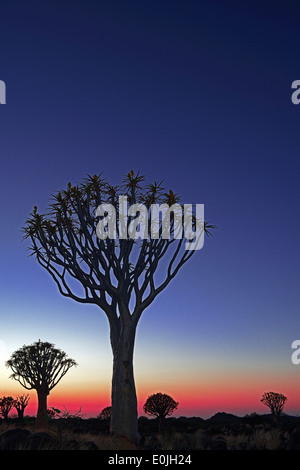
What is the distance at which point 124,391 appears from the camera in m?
14.2

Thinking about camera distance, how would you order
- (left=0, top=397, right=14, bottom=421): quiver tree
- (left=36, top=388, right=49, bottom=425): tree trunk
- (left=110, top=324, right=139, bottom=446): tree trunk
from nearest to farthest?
(left=110, top=324, right=139, bottom=446): tree trunk → (left=36, top=388, right=49, bottom=425): tree trunk → (left=0, top=397, right=14, bottom=421): quiver tree

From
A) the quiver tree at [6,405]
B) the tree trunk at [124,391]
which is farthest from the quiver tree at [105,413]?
the tree trunk at [124,391]

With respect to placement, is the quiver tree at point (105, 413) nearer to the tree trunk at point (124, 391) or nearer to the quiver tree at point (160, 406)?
the quiver tree at point (160, 406)

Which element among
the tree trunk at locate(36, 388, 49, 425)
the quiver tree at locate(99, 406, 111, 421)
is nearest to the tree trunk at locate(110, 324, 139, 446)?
the tree trunk at locate(36, 388, 49, 425)

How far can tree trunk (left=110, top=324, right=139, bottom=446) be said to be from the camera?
1381 cm

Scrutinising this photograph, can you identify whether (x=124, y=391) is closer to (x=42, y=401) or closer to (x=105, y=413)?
(x=42, y=401)

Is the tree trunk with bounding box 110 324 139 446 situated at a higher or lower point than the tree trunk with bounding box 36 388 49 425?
higher

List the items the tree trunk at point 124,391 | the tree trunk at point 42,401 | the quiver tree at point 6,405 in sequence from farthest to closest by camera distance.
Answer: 1. the quiver tree at point 6,405
2. the tree trunk at point 42,401
3. the tree trunk at point 124,391

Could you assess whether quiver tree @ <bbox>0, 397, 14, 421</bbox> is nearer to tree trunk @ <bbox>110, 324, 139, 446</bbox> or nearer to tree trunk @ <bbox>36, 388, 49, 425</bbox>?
tree trunk @ <bbox>36, 388, 49, 425</bbox>

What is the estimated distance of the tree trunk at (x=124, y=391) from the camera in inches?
544

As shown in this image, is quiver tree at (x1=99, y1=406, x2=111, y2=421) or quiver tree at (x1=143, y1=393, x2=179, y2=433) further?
quiver tree at (x1=99, y1=406, x2=111, y2=421)

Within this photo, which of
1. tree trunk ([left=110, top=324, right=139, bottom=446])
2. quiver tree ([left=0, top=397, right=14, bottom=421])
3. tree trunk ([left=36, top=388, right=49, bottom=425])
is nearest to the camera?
tree trunk ([left=110, top=324, right=139, bottom=446])

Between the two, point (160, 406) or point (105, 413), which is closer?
point (160, 406)

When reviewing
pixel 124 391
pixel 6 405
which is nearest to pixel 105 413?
pixel 6 405
